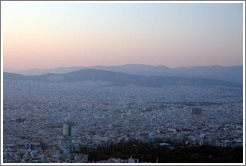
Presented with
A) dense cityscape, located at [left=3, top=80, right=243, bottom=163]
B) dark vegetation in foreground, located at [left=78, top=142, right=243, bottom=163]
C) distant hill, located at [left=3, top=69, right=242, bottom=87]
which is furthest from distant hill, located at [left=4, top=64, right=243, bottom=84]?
dark vegetation in foreground, located at [left=78, top=142, right=243, bottom=163]

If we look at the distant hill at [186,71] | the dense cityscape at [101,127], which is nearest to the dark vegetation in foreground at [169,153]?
the dense cityscape at [101,127]

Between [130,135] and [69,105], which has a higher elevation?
[69,105]

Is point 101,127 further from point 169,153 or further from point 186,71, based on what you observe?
point 186,71

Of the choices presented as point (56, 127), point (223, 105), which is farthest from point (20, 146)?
point (223, 105)

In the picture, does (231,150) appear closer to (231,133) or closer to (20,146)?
(231,133)

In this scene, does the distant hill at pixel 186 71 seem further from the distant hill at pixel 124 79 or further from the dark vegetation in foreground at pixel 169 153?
the dark vegetation in foreground at pixel 169 153

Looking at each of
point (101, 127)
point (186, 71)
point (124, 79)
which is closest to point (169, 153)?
point (101, 127)
